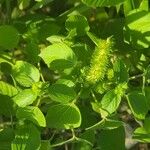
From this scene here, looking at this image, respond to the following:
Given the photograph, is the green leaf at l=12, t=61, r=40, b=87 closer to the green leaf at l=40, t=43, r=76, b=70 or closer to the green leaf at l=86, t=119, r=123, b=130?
the green leaf at l=40, t=43, r=76, b=70

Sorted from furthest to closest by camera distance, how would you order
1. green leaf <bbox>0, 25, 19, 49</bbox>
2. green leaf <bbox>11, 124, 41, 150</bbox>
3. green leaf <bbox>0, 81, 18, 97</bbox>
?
green leaf <bbox>0, 25, 19, 49</bbox> < green leaf <bbox>0, 81, 18, 97</bbox> < green leaf <bbox>11, 124, 41, 150</bbox>

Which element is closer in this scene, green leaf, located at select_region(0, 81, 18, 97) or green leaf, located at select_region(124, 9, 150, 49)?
green leaf, located at select_region(0, 81, 18, 97)

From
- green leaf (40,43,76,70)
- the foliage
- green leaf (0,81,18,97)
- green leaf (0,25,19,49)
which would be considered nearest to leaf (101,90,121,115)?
the foliage

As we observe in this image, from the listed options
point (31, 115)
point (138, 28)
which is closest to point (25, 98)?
point (31, 115)

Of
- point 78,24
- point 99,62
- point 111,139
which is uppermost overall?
point 78,24

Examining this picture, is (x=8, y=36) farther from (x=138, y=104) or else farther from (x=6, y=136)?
(x=138, y=104)

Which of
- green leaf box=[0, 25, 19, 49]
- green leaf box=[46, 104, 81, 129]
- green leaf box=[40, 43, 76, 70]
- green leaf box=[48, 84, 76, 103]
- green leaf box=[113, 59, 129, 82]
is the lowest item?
green leaf box=[46, 104, 81, 129]
